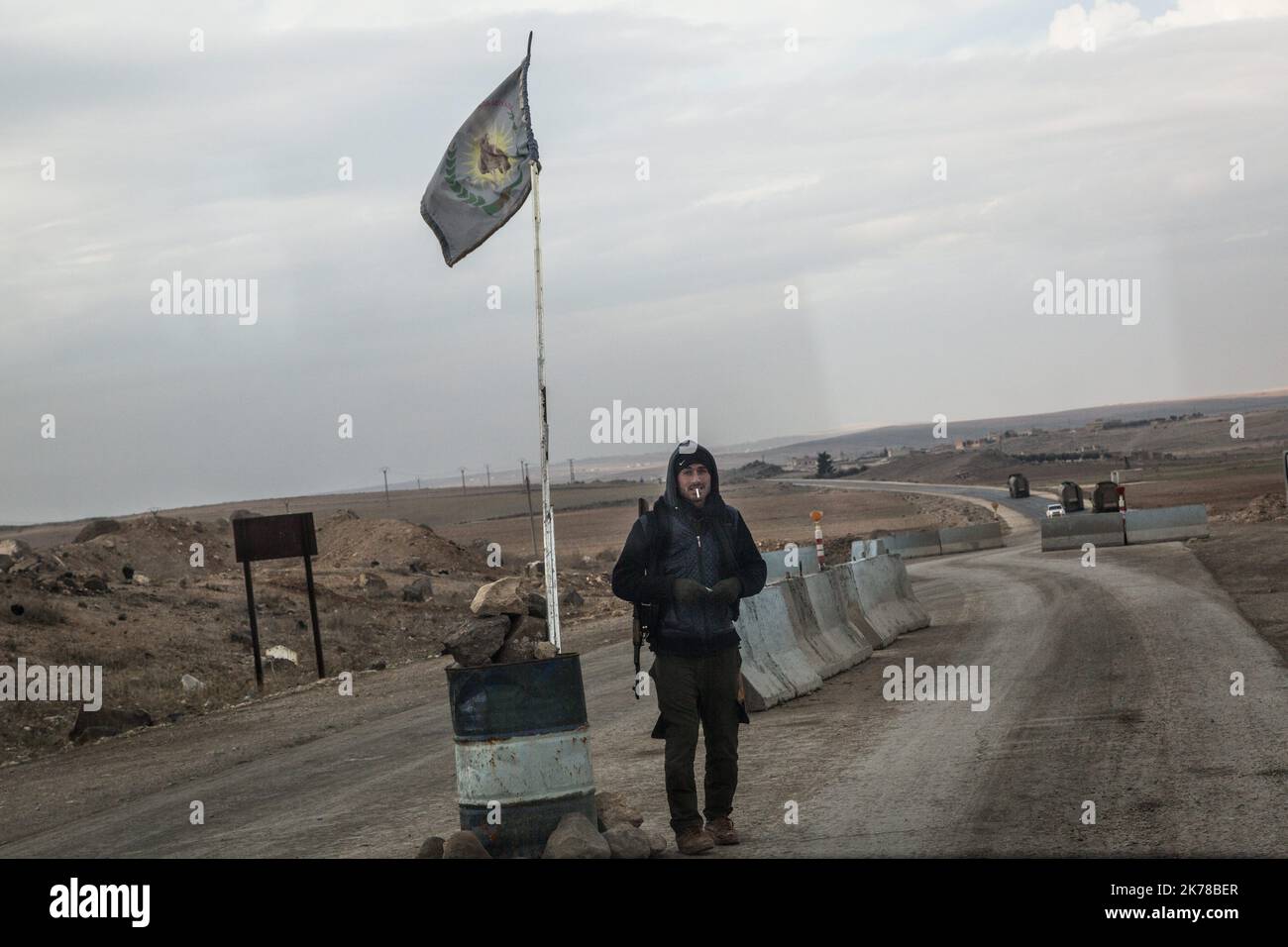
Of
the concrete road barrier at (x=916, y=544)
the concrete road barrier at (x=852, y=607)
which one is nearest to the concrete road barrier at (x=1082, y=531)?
the concrete road barrier at (x=916, y=544)

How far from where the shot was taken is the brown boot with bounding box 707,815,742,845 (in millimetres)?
8188

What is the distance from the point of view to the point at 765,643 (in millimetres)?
15664

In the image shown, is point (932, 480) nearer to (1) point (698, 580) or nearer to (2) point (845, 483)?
(2) point (845, 483)

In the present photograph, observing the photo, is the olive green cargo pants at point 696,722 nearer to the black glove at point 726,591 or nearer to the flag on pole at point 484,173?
the black glove at point 726,591

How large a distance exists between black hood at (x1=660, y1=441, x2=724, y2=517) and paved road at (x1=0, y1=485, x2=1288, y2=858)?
6.28 feet

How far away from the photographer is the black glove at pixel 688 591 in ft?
26.3

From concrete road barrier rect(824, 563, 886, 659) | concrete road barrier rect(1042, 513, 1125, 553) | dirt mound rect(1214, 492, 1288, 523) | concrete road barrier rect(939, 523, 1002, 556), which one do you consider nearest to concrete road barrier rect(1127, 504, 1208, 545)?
concrete road barrier rect(1042, 513, 1125, 553)

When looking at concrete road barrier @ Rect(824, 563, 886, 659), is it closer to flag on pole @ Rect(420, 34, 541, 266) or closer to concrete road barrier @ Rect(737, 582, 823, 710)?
concrete road barrier @ Rect(737, 582, 823, 710)

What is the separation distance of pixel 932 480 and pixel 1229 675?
14969 centimetres

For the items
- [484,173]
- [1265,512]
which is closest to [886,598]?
[484,173]

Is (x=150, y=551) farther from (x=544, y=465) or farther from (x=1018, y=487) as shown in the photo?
(x=1018, y=487)
